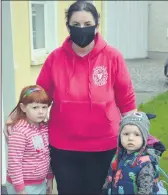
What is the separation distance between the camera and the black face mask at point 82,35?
2.01 m

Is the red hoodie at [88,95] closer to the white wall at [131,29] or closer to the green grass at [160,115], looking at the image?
the green grass at [160,115]

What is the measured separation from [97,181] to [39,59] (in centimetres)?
274

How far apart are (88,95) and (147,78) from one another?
84 centimetres

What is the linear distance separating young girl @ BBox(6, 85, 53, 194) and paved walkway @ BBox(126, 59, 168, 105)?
0.70 metres

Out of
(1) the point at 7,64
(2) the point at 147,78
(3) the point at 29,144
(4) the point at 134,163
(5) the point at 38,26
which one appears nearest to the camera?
(4) the point at 134,163

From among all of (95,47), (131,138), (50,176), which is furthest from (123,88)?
(50,176)

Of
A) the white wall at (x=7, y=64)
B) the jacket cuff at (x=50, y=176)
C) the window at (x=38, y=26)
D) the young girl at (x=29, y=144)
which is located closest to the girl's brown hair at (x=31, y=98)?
the young girl at (x=29, y=144)

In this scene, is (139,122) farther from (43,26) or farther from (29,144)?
(43,26)

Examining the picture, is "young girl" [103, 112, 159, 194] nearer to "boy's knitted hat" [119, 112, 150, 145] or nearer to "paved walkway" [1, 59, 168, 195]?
"boy's knitted hat" [119, 112, 150, 145]

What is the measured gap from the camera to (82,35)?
6.58ft

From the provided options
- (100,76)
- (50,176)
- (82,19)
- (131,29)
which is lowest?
(50,176)

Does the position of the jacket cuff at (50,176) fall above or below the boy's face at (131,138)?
below

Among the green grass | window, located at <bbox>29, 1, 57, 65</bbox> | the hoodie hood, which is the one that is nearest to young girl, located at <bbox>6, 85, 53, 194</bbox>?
the hoodie hood

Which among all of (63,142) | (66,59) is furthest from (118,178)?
(66,59)
